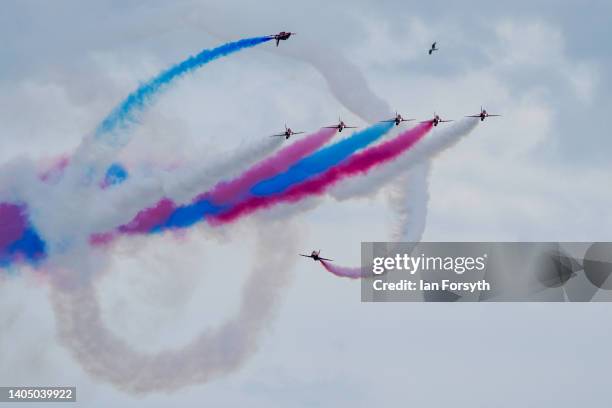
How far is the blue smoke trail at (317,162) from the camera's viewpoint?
168m

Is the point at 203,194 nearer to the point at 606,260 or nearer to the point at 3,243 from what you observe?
the point at 3,243

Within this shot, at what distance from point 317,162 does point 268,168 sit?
3596 mm

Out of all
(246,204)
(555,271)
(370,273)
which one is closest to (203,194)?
(246,204)

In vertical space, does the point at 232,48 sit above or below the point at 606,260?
above

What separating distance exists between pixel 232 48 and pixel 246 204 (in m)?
12.6

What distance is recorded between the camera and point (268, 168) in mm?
170250

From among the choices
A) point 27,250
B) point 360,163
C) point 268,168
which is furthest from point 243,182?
point 27,250

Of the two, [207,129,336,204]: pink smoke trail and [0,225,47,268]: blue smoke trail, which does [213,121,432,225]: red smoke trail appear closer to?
[207,129,336,204]: pink smoke trail

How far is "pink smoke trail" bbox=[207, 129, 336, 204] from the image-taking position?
16988 cm

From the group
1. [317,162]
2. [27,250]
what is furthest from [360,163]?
[27,250]

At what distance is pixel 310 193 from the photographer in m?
169

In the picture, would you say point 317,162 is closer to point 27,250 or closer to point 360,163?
point 360,163

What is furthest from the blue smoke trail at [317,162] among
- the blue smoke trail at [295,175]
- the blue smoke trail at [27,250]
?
the blue smoke trail at [27,250]

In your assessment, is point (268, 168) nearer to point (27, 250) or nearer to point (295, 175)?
point (295, 175)
